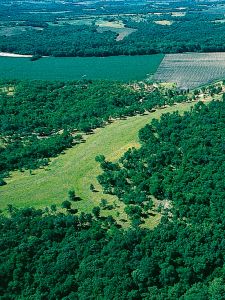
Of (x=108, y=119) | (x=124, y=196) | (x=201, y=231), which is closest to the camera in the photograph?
(x=201, y=231)

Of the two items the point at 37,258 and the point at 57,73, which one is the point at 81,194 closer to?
the point at 37,258

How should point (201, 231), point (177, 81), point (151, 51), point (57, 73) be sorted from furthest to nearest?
point (151, 51)
point (57, 73)
point (177, 81)
point (201, 231)

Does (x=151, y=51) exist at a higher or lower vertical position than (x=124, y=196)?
higher

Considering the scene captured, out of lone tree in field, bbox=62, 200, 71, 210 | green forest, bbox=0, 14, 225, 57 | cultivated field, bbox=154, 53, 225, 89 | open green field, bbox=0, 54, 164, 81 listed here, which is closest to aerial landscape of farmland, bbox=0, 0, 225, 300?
lone tree in field, bbox=62, 200, 71, 210

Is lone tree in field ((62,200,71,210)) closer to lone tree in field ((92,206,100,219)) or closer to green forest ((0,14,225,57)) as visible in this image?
lone tree in field ((92,206,100,219))

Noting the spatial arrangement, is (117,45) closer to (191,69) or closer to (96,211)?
(191,69)

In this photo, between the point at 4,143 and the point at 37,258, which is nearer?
the point at 37,258

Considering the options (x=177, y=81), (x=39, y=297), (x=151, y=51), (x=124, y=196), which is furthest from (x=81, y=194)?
(x=151, y=51)
